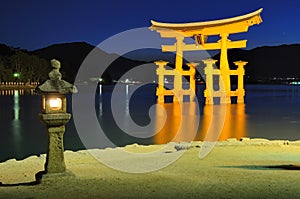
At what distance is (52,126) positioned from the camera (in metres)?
4.46

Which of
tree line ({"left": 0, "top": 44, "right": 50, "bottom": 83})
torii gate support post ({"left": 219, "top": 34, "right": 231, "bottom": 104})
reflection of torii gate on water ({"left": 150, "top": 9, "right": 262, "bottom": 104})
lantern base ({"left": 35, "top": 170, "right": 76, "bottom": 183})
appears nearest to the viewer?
lantern base ({"left": 35, "top": 170, "right": 76, "bottom": 183})

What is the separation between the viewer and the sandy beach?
3.82 metres

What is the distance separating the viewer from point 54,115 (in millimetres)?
4422

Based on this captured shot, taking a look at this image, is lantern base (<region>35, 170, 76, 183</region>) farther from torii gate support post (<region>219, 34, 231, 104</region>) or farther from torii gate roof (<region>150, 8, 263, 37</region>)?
torii gate support post (<region>219, 34, 231, 104</region>)

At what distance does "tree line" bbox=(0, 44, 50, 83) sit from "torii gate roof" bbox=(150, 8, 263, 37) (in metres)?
30.2

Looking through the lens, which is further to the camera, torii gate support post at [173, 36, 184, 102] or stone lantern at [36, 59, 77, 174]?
torii gate support post at [173, 36, 184, 102]

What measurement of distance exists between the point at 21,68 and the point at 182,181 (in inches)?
1993

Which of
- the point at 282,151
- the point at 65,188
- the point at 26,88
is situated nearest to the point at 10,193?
the point at 65,188

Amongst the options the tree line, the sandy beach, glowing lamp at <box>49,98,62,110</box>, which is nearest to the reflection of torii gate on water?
the sandy beach

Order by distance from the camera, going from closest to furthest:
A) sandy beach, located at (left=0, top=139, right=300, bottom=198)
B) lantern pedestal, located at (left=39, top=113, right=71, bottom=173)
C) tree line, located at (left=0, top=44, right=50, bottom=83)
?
sandy beach, located at (left=0, top=139, right=300, bottom=198) < lantern pedestal, located at (left=39, top=113, right=71, bottom=173) < tree line, located at (left=0, top=44, right=50, bottom=83)

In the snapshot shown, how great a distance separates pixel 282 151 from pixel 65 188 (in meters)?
5.16

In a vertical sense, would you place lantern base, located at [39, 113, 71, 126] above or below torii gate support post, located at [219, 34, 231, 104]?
below

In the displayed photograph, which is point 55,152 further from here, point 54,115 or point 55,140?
point 54,115

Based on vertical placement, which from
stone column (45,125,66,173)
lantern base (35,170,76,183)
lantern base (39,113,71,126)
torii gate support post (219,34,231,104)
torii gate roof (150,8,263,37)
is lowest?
lantern base (35,170,76,183)
